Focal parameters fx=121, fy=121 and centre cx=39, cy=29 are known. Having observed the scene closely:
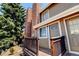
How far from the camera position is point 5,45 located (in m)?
2.16

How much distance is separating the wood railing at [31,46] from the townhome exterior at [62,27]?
0.08 metres

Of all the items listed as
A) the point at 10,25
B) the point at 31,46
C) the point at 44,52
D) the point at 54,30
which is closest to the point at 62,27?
the point at 54,30

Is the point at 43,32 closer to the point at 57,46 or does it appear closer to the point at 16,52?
the point at 57,46

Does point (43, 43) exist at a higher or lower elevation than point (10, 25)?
lower

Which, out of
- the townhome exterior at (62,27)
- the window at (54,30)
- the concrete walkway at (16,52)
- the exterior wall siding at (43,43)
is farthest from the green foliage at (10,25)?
the window at (54,30)

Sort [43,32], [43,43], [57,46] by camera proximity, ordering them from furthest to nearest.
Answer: [43,32], [43,43], [57,46]

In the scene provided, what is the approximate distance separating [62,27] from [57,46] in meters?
0.40

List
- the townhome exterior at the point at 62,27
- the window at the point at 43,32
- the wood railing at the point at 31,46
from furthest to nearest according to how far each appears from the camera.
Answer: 1. the window at the point at 43,32
2. the wood railing at the point at 31,46
3. the townhome exterior at the point at 62,27

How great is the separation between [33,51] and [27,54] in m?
0.14

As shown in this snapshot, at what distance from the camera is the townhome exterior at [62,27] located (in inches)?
82.4

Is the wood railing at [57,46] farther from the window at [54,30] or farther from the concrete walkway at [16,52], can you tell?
the concrete walkway at [16,52]

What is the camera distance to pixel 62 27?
2328 millimetres

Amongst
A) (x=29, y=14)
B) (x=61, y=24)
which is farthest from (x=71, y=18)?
(x=29, y=14)

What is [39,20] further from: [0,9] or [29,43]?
[0,9]
